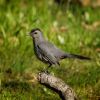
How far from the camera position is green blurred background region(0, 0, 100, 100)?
804 cm

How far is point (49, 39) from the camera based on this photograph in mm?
10461

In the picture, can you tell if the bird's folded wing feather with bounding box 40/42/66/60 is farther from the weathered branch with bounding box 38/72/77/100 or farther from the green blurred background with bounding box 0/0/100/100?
the green blurred background with bounding box 0/0/100/100

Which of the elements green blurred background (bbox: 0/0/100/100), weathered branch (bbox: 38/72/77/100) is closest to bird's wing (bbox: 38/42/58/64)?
weathered branch (bbox: 38/72/77/100)

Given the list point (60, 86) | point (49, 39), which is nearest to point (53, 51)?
point (60, 86)

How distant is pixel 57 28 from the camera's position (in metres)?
11.3

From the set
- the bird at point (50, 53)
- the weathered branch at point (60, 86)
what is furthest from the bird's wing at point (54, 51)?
the weathered branch at point (60, 86)

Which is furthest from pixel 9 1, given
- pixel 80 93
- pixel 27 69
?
pixel 80 93

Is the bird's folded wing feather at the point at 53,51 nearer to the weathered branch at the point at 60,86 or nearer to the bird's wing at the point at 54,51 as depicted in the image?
the bird's wing at the point at 54,51

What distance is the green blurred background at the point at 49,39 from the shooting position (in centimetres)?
804

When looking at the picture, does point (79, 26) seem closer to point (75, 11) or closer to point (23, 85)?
point (75, 11)

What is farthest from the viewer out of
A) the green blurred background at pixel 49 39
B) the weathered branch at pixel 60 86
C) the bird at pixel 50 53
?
the green blurred background at pixel 49 39

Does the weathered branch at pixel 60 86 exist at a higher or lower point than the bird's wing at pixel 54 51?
lower

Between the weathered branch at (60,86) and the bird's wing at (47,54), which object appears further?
the bird's wing at (47,54)

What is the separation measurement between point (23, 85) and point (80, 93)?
103 cm
